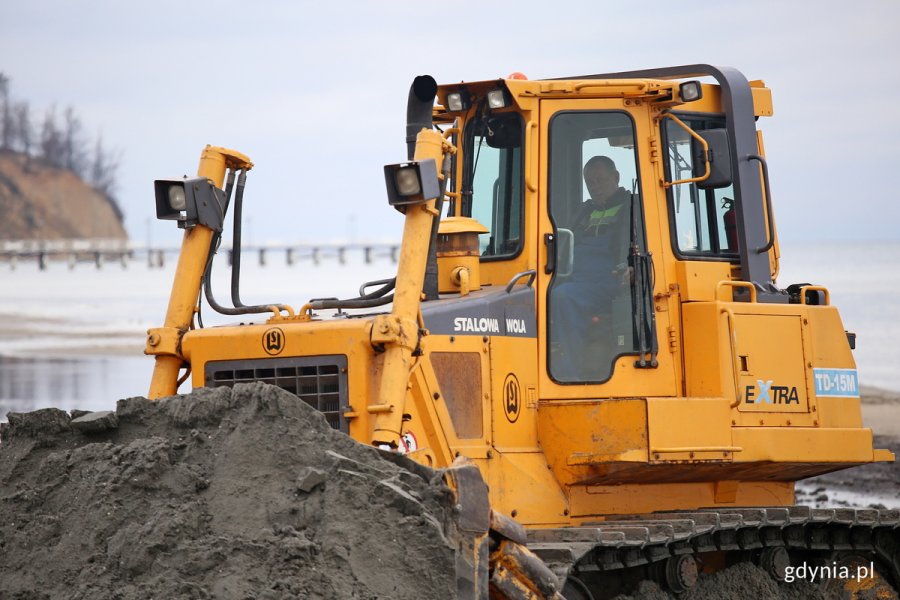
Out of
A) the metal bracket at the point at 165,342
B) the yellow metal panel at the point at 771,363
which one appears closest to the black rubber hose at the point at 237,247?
the metal bracket at the point at 165,342

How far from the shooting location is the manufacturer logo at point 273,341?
7.61 m

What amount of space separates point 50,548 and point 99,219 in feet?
342

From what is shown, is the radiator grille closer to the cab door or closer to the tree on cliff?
the cab door

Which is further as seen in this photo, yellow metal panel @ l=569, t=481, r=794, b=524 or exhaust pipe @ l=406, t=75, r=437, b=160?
yellow metal panel @ l=569, t=481, r=794, b=524

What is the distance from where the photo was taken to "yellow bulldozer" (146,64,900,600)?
24.8ft

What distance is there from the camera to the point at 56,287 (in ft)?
231

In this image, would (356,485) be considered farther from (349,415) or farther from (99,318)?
(99,318)

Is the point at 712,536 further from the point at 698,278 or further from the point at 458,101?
the point at 458,101

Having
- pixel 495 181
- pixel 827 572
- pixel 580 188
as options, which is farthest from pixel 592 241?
pixel 827 572

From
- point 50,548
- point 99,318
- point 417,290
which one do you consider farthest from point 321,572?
point 99,318

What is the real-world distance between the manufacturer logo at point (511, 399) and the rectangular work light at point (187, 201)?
2023 mm

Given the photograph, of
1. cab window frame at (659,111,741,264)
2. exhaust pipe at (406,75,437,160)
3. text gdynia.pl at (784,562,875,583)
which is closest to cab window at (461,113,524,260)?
exhaust pipe at (406,75,437,160)

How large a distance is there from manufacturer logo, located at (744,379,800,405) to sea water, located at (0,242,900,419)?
333 cm

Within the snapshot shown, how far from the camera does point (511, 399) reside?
8.09 metres
